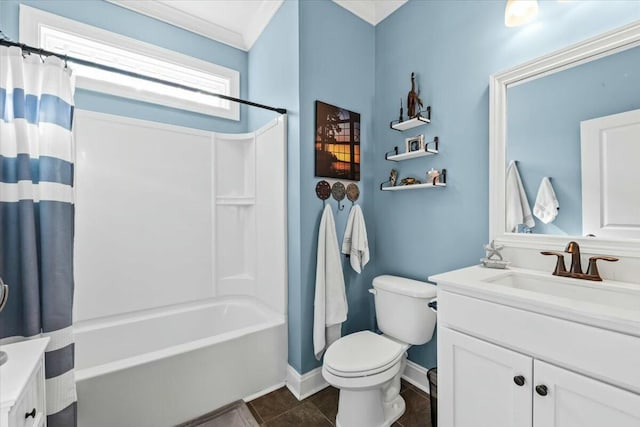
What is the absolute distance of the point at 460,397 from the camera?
3.77 ft

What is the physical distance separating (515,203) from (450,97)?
755mm

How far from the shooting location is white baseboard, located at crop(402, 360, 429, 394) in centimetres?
183

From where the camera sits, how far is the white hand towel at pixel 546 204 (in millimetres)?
1320

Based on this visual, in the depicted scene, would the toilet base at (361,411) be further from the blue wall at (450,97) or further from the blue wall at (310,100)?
the blue wall at (450,97)

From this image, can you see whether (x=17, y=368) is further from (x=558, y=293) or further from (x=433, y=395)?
(x=558, y=293)

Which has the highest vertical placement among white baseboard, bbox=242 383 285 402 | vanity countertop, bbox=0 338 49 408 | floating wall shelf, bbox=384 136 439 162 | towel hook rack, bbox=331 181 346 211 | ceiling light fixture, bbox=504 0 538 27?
ceiling light fixture, bbox=504 0 538 27

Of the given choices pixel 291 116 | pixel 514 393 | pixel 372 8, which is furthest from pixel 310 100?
pixel 514 393

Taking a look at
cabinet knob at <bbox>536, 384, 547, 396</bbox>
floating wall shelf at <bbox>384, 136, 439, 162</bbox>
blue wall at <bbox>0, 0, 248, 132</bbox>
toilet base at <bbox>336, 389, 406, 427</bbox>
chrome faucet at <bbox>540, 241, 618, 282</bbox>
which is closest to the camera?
cabinet knob at <bbox>536, 384, 547, 396</bbox>

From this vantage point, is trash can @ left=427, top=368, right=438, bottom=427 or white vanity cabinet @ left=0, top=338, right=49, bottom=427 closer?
white vanity cabinet @ left=0, top=338, right=49, bottom=427

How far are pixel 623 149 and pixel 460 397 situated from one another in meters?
1.24

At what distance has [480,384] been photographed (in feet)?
3.56

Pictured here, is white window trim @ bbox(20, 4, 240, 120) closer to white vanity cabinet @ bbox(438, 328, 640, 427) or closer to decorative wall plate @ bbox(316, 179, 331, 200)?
decorative wall plate @ bbox(316, 179, 331, 200)

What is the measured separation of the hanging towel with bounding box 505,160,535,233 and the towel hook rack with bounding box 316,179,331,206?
3.47ft

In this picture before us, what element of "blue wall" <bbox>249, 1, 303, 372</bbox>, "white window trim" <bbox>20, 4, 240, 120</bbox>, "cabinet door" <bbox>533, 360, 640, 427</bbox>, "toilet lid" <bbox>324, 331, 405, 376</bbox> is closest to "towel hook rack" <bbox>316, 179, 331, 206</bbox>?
"blue wall" <bbox>249, 1, 303, 372</bbox>
